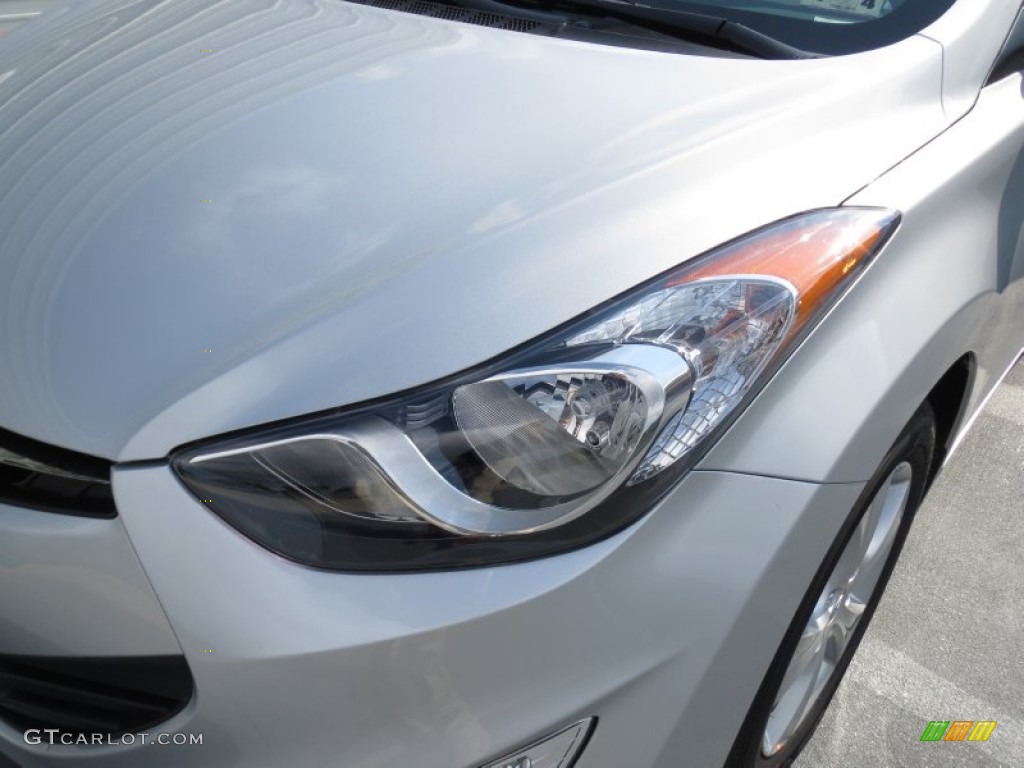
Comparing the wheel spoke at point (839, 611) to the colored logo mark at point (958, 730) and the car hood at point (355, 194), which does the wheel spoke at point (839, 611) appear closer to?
the colored logo mark at point (958, 730)

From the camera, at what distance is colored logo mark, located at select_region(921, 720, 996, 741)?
189 cm

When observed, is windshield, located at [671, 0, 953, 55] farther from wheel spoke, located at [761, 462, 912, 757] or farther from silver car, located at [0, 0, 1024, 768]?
wheel spoke, located at [761, 462, 912, 757]

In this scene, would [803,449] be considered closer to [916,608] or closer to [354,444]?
[354,444]

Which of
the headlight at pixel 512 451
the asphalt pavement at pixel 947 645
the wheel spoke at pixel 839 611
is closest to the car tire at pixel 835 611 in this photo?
the wheel spoke at pixel 839 611

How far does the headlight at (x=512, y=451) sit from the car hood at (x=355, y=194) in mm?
40

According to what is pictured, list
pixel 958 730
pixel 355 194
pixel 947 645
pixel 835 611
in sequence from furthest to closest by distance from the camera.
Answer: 1. pixel 947 645
2. pixel 958 730
3. pixel 835 611
4. pixel 355 194

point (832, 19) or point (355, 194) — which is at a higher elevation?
point (355, 194)

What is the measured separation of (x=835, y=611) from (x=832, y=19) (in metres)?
1.08

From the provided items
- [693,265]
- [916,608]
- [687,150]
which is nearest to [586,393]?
[693,265]

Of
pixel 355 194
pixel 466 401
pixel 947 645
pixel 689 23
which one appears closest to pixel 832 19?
pixel 689 23

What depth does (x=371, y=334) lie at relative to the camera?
3.69ft

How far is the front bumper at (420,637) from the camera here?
40.2 inches

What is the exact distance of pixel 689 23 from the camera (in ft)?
5.72

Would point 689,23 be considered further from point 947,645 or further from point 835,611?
point 947,645
